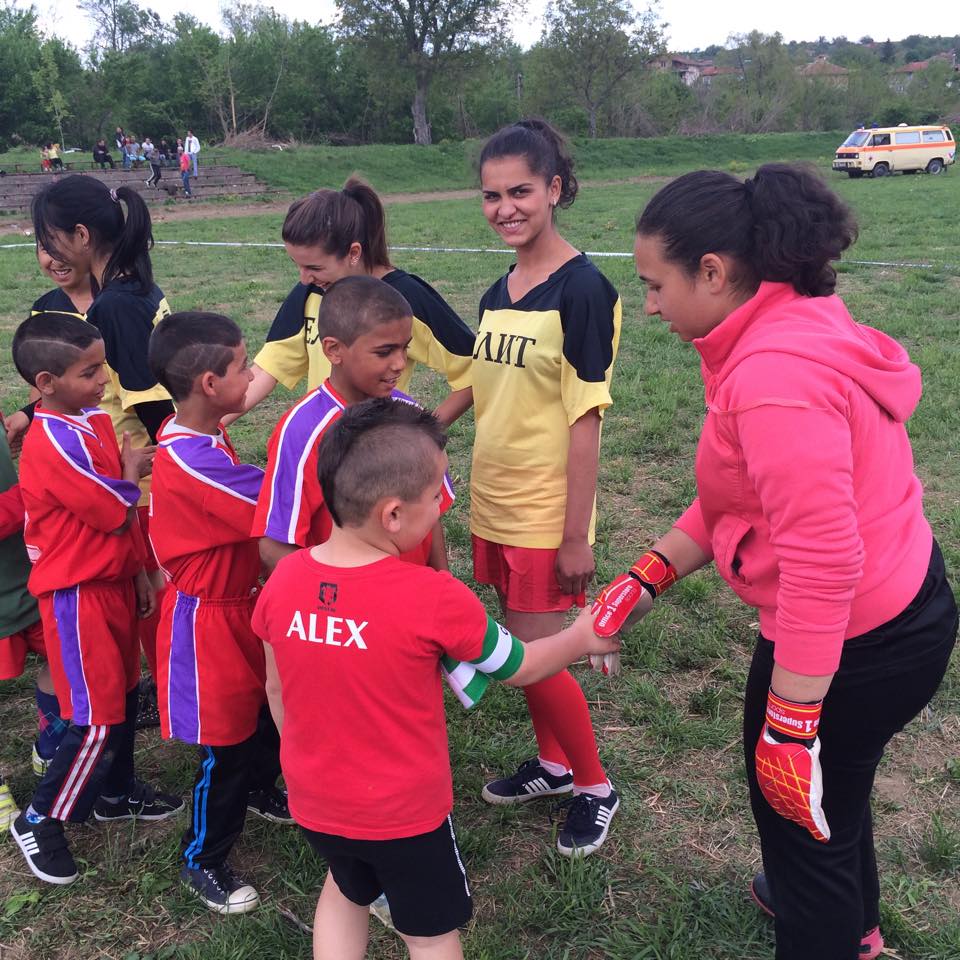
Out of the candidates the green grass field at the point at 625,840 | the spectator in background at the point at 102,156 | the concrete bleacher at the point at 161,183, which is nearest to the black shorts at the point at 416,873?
the green grass field at the point at 625,840

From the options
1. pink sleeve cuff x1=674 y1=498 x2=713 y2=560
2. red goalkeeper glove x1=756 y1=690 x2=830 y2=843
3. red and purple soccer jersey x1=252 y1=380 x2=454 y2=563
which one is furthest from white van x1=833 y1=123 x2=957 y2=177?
red goalkeeper glove x1=756 y1=690 x2=830 y2=843

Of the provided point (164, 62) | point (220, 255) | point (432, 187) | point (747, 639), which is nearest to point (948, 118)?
point (432, 187)

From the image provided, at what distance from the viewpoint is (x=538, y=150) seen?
8.89ft

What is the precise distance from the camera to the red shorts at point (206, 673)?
8.34ft

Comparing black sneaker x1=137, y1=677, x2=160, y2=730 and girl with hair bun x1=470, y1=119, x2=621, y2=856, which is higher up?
girl with hair bun x1=470, y1=119, x2=621, y2=856

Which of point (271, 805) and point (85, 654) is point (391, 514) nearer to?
point (85, 654)

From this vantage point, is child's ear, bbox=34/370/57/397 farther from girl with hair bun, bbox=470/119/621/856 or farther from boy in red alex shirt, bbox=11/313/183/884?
girl with hair bun, bbox=470/119/621/856

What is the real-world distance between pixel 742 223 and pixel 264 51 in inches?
2217

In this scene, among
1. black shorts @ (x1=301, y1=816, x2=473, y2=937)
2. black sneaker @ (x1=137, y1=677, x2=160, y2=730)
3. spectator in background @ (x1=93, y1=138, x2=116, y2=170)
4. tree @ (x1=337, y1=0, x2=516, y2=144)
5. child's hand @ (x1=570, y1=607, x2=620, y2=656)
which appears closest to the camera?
black shorts @ (x1=301, y1=816, x2=473, y2=937)

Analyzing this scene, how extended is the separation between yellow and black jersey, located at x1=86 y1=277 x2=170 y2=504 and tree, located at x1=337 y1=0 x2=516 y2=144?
4668 cm

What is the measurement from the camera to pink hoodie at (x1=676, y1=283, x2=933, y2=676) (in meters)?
1.60

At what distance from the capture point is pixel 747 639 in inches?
156

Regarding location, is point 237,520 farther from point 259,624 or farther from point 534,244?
point 534,244

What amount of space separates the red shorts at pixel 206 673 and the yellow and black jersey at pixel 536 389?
0.85m
